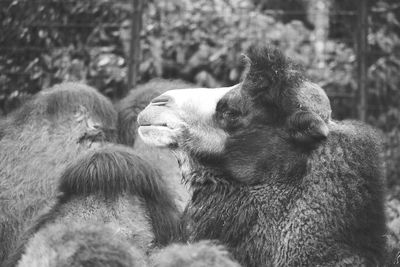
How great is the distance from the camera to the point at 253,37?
8750mm

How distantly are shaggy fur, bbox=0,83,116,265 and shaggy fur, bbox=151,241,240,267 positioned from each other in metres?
1.58

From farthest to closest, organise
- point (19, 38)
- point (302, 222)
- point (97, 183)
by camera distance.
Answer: point (19, 38)
point (97, 183)
point (302, 222)

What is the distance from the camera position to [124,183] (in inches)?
164

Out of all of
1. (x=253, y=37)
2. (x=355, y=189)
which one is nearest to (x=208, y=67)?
(x=253, y=37)

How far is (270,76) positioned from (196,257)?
1.11 m

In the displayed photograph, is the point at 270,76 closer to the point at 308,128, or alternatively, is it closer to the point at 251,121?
the point at 251,121

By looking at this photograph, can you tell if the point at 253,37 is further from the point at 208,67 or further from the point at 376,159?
the point at 376,159

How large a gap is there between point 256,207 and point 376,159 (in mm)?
625

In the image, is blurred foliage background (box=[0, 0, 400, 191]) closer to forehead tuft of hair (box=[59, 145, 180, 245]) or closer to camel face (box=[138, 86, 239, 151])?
forehead tuft of hair (box=[59, 145, 180, 245])

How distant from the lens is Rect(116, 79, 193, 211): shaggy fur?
531 cm

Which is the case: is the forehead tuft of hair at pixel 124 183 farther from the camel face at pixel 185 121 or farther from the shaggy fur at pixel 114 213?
the camel face at pixel 185 121

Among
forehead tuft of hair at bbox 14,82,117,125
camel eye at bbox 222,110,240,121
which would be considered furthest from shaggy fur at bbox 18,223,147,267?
forehead tuft of hair at bbox 14,82,117,125

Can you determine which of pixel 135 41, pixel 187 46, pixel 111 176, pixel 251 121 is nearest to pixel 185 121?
pixel 251 121

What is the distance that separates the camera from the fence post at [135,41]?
25.8ft
